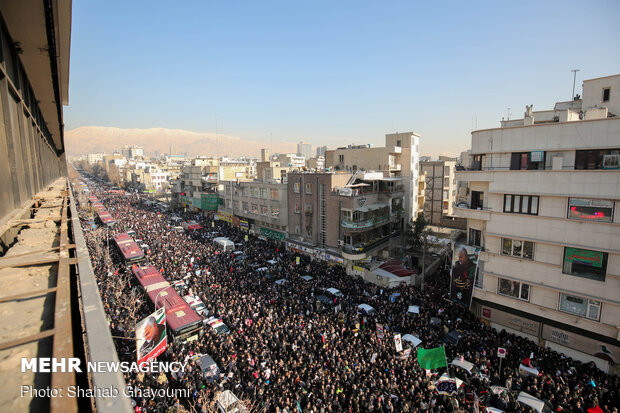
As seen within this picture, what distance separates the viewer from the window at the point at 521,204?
56.8ft

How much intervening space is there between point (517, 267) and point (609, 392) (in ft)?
22.1

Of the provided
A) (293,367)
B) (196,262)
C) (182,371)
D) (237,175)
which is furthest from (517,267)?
(237,175)

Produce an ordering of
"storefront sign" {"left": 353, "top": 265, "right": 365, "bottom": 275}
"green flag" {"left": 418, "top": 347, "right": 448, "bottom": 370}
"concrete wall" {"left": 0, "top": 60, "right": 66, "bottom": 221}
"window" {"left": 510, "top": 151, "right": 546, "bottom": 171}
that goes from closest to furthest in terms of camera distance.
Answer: "concrete wall" {"left": 0, "top": 60, "right": 66, "bottom": 221} → "green flag" {"left": 418, "top": 347, "right": 448, "bottom": 370} → "window" {"left": 510, "top": 151, "right": 546, "bottom": 171} → "storefront sign" {"left": 353, "top": 265, "right": 365, "bottom": 275}

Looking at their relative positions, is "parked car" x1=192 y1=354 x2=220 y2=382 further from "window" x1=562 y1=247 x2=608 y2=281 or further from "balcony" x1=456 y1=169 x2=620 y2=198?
"window" x1=562 y1=247 x2=608 y2=281

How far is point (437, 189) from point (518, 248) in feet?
95.9

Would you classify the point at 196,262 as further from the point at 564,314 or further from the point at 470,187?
the point at 564,314

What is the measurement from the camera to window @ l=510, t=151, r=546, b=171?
1716cm

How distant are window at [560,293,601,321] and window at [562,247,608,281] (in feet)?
4.34

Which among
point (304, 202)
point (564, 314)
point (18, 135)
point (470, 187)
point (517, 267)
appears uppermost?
point (18, 135)

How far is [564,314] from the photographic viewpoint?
16.6m

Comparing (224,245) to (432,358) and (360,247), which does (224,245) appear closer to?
(360,247)

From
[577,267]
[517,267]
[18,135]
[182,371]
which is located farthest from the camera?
[517,267]

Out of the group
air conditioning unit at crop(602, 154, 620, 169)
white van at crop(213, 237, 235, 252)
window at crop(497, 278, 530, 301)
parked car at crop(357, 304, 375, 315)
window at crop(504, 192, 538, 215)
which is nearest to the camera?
air conditioning unit at crop(602, 154, 620, 169)

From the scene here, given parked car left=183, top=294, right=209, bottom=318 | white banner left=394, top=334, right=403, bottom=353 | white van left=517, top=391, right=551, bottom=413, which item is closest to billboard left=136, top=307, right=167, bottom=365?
parked car left=183, top=294, right=209, bottom=318
